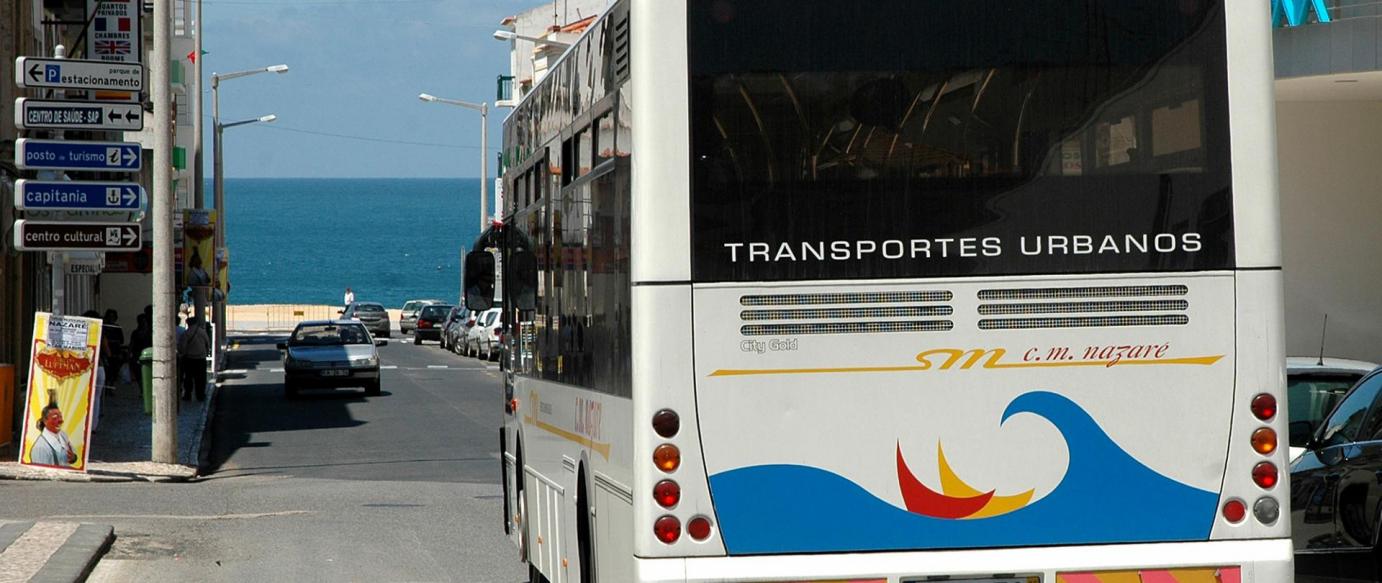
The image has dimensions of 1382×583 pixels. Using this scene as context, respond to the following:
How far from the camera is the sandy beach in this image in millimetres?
95125

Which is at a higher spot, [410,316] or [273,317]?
[273,317]

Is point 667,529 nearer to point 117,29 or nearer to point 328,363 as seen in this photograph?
point 117,29

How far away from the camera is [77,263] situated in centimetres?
2495

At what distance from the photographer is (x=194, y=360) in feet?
121

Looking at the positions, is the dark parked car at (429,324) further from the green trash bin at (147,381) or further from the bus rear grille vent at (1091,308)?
the bus rear grille vent at (1091,308)

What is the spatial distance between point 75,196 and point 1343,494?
15.9 meters

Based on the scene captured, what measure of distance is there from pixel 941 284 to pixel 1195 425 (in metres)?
1.10

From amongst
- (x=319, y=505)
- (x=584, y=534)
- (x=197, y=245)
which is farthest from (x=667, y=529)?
(x=197, y=245)

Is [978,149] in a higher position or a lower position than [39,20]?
lower

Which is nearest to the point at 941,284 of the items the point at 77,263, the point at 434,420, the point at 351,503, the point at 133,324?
the point at 351,503

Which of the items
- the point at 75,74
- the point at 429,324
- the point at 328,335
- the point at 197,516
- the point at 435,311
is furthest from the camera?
the point at 435,311

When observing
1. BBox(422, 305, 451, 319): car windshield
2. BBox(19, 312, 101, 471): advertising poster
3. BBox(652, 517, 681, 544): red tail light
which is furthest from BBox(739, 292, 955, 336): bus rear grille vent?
BBox(422, 305, 451, 319): car windshield

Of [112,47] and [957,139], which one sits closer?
[957,139]

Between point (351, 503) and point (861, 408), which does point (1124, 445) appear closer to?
point (861, 408)
